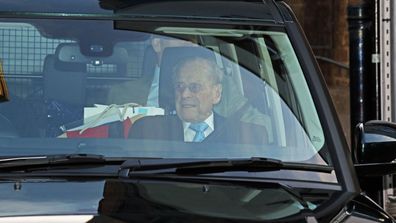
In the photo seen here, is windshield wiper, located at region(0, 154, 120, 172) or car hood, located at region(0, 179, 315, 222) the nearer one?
car hood, located at region(0, 179, 315, 222)

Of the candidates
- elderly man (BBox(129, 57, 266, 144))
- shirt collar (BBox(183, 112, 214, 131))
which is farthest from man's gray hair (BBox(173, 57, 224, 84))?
shirt collar (BBox(183, 112, 214, 131))

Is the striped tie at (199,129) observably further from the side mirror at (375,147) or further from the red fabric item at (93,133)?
the side mirror at (375,147)

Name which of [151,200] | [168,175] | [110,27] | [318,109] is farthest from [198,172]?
[110,27]

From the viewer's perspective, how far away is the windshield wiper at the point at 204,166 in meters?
2.80

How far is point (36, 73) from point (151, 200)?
1043mm

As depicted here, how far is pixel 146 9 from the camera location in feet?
11.0

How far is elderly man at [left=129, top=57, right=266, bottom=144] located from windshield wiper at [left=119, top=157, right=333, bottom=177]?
22 cm

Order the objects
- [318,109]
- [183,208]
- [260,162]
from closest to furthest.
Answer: [183,208] < [260,162] < [318,109]

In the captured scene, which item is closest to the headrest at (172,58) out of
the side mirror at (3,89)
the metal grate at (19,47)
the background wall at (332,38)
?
the metal grate at (19,47)

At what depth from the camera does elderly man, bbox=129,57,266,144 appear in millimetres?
3154

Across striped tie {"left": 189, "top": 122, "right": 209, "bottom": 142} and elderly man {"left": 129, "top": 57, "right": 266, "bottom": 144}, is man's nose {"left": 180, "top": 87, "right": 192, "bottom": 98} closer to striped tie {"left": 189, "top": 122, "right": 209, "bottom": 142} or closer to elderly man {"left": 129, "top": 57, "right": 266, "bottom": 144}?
elderly man {"left": 129, "top": 57, "right": 266, "bottom": 144}

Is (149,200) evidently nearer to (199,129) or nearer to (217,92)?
(199,129)

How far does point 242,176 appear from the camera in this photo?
2.81 m

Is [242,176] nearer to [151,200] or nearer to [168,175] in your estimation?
[168,175]
